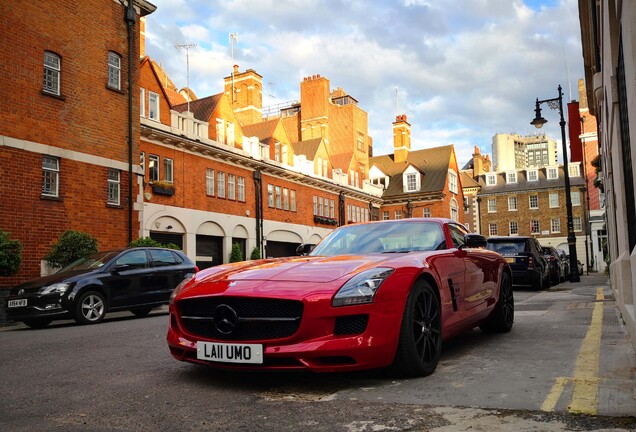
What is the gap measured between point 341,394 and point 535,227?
6590 centimetres

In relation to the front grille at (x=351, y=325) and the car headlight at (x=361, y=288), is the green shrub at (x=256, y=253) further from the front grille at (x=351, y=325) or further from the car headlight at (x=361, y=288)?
the front grille at (x=351, y=325)

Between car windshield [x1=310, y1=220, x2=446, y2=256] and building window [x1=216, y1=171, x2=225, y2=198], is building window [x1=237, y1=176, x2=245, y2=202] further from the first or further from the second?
car windshield [x1=310, y1=220, x2=446, y2=256]

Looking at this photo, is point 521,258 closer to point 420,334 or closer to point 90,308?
point 90,308

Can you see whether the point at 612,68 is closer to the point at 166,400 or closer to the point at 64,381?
the point at 166,400

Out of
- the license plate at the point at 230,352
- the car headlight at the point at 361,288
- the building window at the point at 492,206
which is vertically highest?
the building window at the point at 492,206

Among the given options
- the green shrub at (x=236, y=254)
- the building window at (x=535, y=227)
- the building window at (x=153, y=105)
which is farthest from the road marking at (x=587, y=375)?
the building window at (x=535, y=227)

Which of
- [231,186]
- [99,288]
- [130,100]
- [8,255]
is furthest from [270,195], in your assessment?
[99,288]

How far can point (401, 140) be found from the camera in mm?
→ 60531

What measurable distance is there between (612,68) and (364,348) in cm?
516

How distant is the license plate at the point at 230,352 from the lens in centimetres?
399

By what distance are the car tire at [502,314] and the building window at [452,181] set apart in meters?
49.3

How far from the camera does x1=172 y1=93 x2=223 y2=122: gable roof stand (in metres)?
30.0

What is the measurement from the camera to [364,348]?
3.94 meters

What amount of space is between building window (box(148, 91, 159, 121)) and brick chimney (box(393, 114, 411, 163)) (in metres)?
37.5
